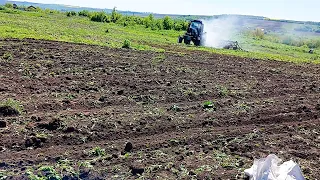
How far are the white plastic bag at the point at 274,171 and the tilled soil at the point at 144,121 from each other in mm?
550

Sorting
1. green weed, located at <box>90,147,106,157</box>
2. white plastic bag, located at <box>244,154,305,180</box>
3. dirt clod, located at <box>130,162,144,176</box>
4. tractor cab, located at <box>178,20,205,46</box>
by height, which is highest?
tractor cab, located at <box>178,20,205,46</box>

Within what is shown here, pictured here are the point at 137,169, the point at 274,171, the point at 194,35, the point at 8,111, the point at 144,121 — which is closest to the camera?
the point at 274,171

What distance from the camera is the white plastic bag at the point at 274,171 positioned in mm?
5801

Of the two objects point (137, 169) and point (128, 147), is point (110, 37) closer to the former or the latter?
point (128, 147)

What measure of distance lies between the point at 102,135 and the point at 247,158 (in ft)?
8.53

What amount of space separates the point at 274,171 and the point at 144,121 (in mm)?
3258

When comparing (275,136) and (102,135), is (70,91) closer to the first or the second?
(102,135)

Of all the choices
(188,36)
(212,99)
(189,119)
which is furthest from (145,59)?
(188,36)

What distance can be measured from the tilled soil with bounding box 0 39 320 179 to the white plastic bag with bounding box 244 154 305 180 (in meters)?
0.55

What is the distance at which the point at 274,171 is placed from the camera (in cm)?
589

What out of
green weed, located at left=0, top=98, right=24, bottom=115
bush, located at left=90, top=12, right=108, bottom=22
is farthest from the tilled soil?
bush, located at left=90, top=12, right=108, bottom=22

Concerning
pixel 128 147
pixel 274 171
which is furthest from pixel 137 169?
pixel 274 171

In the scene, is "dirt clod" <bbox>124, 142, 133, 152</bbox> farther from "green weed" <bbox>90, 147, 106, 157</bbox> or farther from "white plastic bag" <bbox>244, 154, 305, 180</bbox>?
"white plastic bag" <bbox>244, 154, 305, 180</bbox>

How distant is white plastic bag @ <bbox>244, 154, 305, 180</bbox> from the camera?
5.80 m
